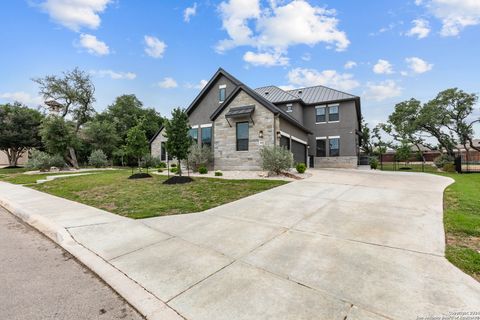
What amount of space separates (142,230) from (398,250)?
4772 millimetres

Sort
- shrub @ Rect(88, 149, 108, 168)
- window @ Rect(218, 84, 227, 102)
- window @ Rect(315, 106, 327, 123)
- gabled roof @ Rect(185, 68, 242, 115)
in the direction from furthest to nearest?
shrub @ Rect(88, 149, 108, 168)
window @ Rect(315, 106, 327, 123)
window @ Rect(218, 84, 227, 102)
gabled roof @ Rect(185, 68, 242, 115)

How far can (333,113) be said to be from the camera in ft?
73.2

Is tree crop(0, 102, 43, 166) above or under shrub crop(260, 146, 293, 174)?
above

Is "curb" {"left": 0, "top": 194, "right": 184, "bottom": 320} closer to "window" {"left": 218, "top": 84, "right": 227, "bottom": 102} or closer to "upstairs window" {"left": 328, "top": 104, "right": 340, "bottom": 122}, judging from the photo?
"window" {"left": 218, "top": 84, "right": 227, "bottom": 102}

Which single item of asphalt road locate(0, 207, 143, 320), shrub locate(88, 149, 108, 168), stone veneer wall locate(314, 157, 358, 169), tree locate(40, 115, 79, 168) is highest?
tree locate(40, 115, 79, 168)

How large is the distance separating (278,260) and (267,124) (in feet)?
39.7

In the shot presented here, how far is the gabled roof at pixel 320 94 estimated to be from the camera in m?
22.1

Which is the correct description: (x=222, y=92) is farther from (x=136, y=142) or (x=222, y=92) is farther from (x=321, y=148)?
(x=321, y=148)

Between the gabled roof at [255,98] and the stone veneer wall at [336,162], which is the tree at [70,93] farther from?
the stone veneer wall at [336,162]

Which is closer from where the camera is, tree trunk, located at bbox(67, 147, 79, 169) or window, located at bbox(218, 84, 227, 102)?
window, located at bbox(218, 84, 227, 102)

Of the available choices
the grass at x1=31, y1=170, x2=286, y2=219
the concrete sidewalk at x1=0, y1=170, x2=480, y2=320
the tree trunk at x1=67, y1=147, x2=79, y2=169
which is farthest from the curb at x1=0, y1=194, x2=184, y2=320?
the tree trunk at x1=67, y1=147, x2=79, y2=169

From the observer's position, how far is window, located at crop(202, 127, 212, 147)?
18016 millimetres

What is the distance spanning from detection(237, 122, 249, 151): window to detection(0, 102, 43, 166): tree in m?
28.9

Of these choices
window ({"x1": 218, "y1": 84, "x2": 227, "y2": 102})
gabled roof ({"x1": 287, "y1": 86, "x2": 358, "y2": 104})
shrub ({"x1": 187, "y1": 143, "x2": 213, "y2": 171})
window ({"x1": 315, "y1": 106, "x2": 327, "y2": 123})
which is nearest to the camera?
shrub ({"x1": 187, "y1": 143, "x2": 213, "y2": 171})
